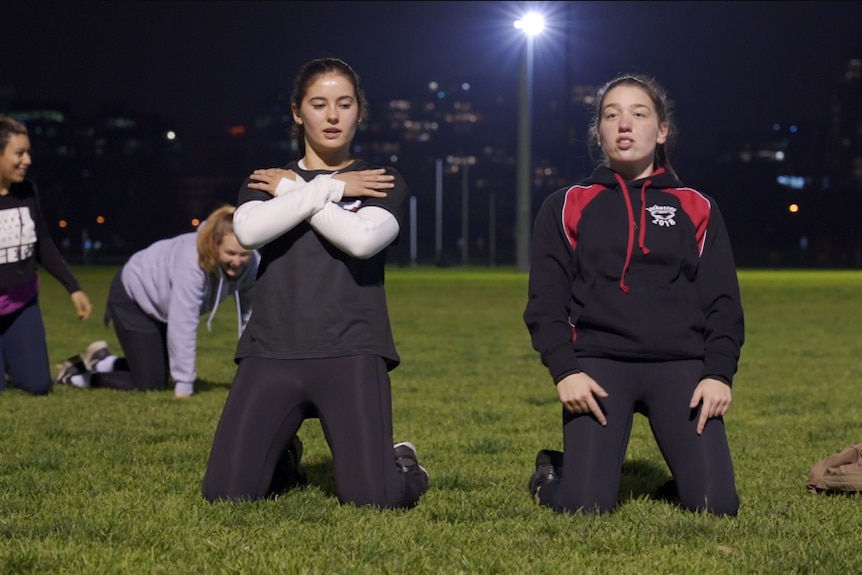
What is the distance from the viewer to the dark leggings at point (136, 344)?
952cm

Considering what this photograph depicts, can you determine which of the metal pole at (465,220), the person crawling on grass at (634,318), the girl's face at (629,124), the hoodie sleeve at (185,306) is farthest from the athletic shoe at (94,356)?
the metal pole at (465,220)

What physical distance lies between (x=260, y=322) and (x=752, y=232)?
81.6m

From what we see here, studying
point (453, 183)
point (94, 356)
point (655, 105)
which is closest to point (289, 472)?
point (655, 105)

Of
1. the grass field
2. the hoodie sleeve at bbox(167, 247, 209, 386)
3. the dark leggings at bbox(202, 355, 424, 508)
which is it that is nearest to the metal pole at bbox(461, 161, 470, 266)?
the grass field

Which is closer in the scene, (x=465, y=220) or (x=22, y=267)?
(x=22, y=267)

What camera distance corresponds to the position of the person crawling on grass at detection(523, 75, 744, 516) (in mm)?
4918

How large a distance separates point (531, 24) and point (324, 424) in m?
35.1

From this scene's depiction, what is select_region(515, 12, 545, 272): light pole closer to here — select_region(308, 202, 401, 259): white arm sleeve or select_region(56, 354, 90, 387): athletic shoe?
select_region(56, 354, 90, 387): athletic shoe

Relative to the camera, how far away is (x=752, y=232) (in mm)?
83500

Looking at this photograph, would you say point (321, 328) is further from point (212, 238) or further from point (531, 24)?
point (531, 24)

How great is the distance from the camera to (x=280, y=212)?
16.3 ft

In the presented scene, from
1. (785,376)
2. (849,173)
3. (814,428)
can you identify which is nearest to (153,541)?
(814,428)

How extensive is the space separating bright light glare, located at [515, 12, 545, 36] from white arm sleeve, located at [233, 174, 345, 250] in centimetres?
3450

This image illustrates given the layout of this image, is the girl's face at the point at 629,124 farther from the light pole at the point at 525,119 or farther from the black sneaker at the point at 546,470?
the light pole at the point at 525,119
